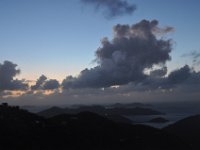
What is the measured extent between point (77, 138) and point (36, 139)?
16520 mm

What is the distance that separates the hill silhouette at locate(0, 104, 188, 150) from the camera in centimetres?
9562

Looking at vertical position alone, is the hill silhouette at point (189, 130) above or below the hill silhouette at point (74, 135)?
below

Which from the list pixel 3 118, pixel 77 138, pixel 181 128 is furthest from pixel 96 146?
pixel 181 128

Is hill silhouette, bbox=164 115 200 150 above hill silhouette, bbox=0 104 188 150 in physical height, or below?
below

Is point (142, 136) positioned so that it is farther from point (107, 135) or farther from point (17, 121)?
point (17, 121)

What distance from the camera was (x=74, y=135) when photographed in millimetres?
111938

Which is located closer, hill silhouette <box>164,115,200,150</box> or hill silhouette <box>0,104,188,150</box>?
hill silhouette <box>0,104,188,150</box>

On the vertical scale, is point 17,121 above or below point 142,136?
above

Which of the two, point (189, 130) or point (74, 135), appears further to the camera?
point (189, 130)

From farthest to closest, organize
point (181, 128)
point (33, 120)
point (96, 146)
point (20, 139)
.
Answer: point (181, 128), point (33, 120), point (96, 146), point (20, 139)

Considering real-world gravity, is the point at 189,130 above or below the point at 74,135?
below

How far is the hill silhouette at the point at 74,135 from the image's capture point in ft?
314

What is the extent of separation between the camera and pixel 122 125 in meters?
142

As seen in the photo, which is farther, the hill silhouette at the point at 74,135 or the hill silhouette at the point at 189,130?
the hill silhouette at the point at 189,130
